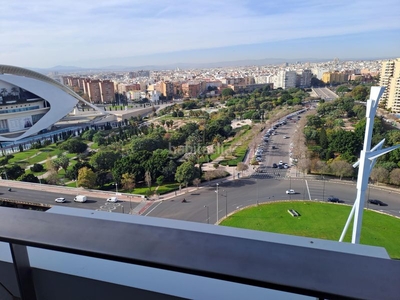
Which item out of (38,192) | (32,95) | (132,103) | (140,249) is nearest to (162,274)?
(140,249)

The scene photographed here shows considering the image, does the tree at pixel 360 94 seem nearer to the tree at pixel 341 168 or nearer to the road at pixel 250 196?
the tree at pixel 341 168

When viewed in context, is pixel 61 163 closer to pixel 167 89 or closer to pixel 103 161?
pixel 103 161

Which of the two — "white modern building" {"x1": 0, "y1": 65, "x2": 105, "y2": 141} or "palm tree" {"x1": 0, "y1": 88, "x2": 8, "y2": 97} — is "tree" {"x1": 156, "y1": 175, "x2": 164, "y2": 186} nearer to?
"white modern building" {"x1": 0, "y1": 65, "x2": 105, "y2": 141}

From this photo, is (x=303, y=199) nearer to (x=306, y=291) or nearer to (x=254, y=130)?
(x=254, y=130)

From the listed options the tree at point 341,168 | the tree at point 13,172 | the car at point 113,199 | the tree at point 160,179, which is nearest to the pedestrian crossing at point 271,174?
the tree at point 341,168

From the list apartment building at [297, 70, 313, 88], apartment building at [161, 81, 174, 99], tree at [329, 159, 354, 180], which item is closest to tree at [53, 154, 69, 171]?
tree at [329, 159, 354, 180]
